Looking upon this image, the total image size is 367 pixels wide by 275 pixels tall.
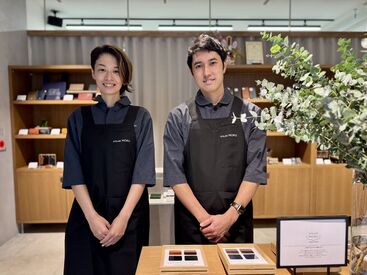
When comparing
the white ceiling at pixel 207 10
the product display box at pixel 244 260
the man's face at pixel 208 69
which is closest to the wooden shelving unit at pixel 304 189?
the white ceiling at pixel 207 10

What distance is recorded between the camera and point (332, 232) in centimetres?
98

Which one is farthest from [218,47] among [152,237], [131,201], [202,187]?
[152,237]

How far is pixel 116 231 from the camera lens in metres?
1.47

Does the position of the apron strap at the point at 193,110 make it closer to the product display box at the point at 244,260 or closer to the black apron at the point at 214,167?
the black apron at the point at 214,167

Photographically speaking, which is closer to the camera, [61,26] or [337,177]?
[337,177]

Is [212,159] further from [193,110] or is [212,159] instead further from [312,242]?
[312,242]

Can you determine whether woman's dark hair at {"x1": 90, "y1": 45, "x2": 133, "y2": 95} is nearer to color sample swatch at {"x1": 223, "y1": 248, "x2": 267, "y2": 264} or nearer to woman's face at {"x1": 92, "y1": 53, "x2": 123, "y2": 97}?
woman's face at {"x1": 92, "y1": 53, "x2": 123, "y2": 97}

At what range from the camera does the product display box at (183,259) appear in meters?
0.97

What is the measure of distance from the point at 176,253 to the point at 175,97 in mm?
3217

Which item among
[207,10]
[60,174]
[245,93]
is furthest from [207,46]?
[207,10]

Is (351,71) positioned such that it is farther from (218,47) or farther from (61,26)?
(61,26)

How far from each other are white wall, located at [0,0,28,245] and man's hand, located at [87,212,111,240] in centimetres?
246

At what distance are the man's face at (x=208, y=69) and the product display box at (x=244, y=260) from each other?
2.52ft

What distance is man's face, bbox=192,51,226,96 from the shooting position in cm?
153
